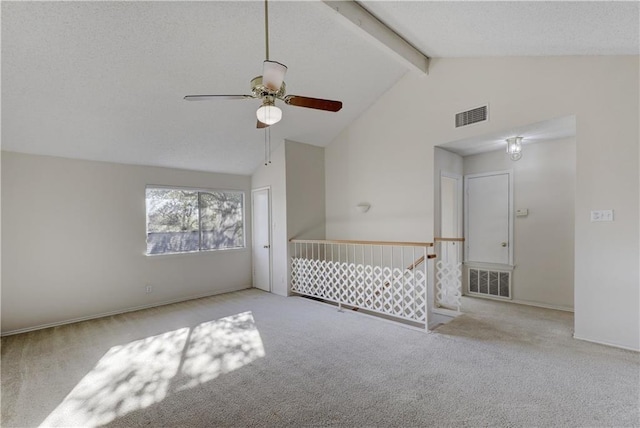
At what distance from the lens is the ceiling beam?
3129 mm

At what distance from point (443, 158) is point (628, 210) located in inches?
87.9

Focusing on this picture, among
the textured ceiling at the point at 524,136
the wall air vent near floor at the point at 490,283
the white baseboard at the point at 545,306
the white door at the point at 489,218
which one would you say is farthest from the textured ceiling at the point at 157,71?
the white baseboard at the point at 545,306

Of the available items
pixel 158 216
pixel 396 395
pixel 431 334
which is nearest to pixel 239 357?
pixel 396 395

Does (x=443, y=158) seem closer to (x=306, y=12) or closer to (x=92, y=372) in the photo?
(x=306, y=12)

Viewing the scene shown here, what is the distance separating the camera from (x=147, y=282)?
501 cm

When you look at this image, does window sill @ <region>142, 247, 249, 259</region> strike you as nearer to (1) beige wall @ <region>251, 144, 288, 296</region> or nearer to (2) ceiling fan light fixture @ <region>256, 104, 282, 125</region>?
(1) beige wall @ <region>251, 144, 288, 296</region>

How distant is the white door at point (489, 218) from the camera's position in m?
5.04

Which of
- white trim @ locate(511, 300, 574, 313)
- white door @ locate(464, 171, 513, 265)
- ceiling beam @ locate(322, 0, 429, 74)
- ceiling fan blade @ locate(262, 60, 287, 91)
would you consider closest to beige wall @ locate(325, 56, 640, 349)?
ceiling beam @ locate(322, 0, 429, 74)

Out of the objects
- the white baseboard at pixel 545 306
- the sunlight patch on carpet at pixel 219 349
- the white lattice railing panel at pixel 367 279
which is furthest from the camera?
the white baseboard at pixel 545 306

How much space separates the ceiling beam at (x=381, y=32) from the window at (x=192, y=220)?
13.0 ft

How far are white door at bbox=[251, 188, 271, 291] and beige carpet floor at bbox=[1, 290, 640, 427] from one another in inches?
75.7

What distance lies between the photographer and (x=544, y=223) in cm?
468

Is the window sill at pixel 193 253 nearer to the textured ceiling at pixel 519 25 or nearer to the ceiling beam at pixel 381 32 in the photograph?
the ceiling beam at pixel 381 32

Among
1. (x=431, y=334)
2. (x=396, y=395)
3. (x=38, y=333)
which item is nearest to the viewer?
(x=396, y=395)
